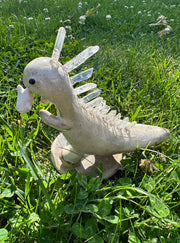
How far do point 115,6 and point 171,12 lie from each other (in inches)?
41.4

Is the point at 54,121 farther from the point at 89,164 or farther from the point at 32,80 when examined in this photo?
the point at 89,164

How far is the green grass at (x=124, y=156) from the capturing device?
118 cm

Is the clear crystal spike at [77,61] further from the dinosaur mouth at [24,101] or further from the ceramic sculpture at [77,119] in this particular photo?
the dinosaur mouth at [24,101]

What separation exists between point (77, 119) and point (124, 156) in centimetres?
65

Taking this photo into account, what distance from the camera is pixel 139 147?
1502 millimetres

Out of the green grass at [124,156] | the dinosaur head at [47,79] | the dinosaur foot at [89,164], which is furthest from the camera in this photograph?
the dinosaur foot at [89,164]

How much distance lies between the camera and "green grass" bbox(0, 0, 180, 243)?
1177 millimetres

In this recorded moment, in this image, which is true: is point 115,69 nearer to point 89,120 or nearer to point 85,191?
point 89,120

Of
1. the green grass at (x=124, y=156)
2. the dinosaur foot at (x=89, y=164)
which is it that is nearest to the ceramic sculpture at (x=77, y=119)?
the dinosaur foot at (x=89, y=164)

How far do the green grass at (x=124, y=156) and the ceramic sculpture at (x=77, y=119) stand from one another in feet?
0.43

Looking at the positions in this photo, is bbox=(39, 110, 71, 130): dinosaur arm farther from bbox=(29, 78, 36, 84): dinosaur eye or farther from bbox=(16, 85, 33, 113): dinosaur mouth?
bbox=(29, 78, 36, 84): dinosaur eye

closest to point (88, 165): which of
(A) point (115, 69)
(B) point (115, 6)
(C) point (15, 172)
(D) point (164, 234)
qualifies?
(C) point (15, 172)

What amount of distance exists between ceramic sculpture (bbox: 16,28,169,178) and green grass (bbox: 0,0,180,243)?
0.43ft

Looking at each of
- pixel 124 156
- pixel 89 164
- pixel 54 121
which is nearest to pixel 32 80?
pixel 54 121
